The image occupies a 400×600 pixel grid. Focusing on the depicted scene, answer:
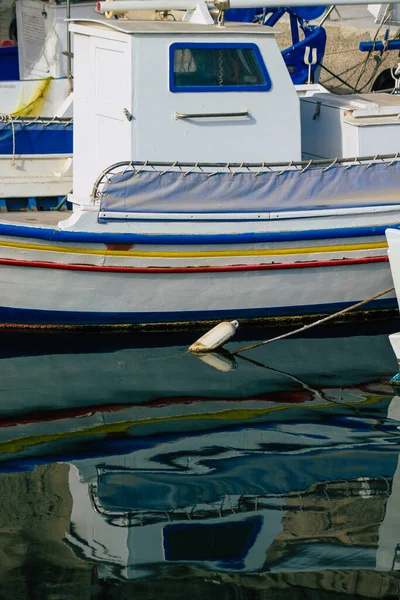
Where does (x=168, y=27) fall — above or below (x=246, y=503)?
above

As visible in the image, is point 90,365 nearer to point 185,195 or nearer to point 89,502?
point 185,195

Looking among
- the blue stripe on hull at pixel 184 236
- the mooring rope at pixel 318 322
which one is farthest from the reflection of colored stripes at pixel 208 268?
the mooring rope at pixel 318 322

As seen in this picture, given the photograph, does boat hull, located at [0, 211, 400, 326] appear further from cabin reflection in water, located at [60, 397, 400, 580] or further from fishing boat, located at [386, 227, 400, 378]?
cabin reflection in water, located at [60, 397, 400, 580]

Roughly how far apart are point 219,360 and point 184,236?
1234 millimetres

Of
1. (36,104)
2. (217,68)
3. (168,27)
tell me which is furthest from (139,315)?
(36,104)

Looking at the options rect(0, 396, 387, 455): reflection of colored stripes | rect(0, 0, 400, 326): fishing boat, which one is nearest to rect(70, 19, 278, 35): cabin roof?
rect(0, 0, 400, 326): fishing boat

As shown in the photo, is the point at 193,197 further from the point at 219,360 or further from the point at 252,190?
the point at 219,360

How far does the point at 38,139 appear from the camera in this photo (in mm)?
12977

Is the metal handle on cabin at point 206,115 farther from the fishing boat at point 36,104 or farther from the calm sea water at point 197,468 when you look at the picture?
the fishing boat at point 36,104

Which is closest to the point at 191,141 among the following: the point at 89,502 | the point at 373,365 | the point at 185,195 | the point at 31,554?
the point at 185,195

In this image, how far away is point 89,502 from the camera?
7715 millimetres

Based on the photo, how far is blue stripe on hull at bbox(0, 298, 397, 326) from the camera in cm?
1028

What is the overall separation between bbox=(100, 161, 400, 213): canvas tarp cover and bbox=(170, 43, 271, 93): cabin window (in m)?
0.82

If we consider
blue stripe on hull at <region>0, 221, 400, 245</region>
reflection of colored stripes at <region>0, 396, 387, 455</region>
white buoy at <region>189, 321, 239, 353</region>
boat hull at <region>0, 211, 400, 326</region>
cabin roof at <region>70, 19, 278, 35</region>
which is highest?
cabin roof at <region>70, 19, 278, 35</region>
